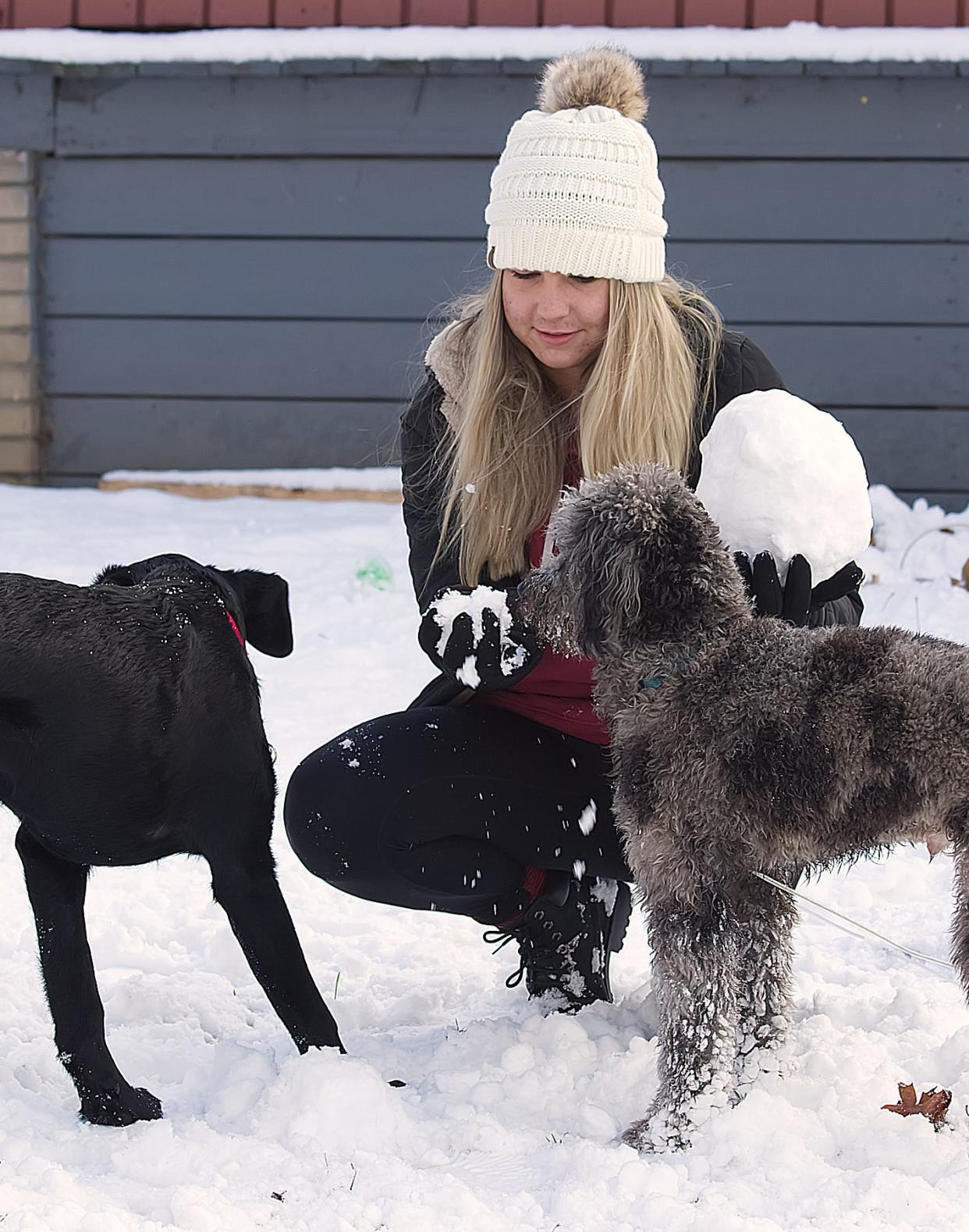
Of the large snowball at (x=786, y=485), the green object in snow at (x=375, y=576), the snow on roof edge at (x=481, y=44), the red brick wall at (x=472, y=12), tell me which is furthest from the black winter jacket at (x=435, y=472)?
the red brick wall at (x=472, y=12)

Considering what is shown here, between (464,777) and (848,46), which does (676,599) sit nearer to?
(464,777)

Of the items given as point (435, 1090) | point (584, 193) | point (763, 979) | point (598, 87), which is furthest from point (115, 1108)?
point (598, 87)

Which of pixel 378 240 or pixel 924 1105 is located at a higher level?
pixel 378 240

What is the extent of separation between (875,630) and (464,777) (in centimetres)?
95

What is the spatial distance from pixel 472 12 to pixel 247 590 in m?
5.12

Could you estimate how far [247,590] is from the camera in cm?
287

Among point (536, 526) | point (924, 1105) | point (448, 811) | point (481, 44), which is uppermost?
point (481, 44)

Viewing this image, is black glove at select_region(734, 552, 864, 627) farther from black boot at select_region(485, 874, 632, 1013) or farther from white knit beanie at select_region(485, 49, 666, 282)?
black boot at select_region(485, 874, 632, 1013)

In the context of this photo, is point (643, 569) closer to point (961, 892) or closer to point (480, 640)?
point (480, 640)

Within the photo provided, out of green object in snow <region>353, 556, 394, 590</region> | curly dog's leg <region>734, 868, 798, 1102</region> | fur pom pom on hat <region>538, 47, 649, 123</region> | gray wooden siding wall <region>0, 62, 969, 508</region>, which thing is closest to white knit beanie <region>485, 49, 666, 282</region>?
fur pom pom on hat <region>538, 47, 649, 123</region>

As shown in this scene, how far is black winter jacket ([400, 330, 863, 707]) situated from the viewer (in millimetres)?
2984

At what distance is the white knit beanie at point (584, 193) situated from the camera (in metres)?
2.83

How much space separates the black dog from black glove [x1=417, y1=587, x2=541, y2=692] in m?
0.40

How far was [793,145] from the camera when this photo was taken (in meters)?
7.05
